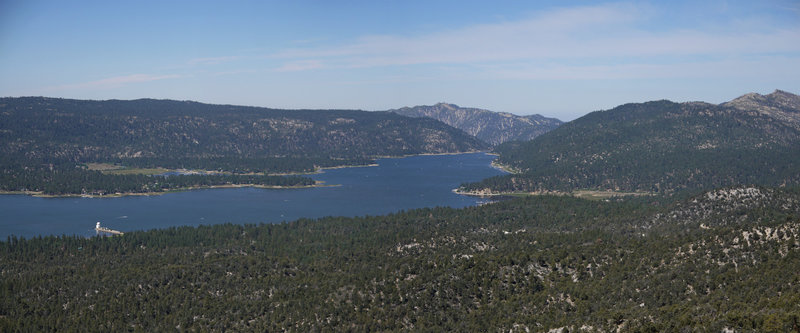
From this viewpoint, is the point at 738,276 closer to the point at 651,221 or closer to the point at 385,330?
the point at 385,330

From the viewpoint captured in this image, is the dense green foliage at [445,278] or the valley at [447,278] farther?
the dense green foliage at [445,278]

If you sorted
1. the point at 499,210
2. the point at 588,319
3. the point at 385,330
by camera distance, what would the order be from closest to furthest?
the point at 588,319 → the point at 385,330 → the point at 499,210

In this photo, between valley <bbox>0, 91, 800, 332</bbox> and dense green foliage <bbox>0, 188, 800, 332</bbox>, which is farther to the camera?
dense green foliage <bbox>0, 188, 800, 332</bbox>

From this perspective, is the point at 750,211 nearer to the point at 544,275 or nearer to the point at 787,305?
the point at 544,275

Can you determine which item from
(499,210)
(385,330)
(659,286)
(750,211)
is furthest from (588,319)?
(499,210)

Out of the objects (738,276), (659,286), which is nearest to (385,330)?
(659,286)

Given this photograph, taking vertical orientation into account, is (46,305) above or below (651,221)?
below

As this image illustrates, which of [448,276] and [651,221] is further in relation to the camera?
[651,221]

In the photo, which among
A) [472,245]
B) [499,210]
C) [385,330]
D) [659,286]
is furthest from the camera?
[499,210]
